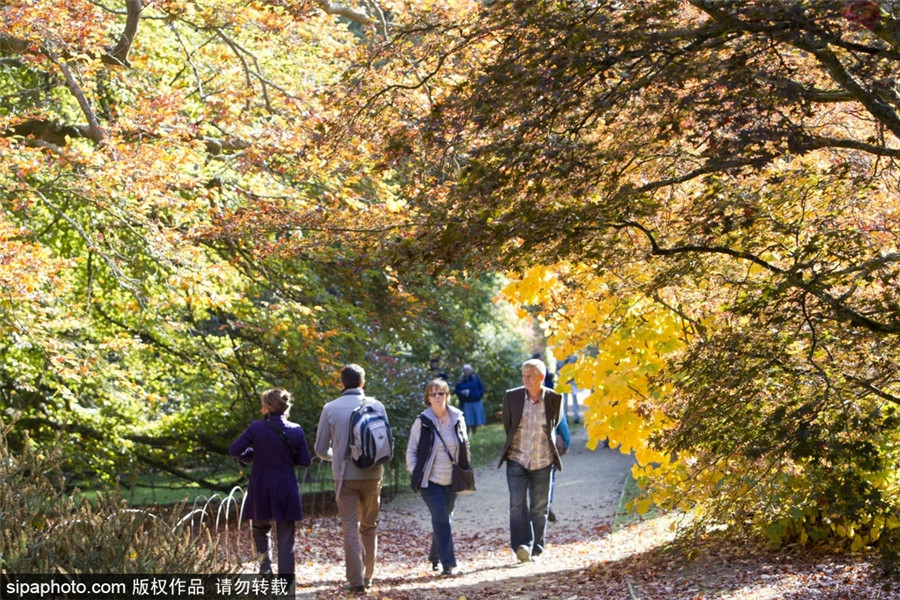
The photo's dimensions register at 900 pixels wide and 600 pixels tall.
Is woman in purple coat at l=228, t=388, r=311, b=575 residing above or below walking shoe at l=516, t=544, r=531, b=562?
above

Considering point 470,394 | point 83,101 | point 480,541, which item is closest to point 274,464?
point 83,101

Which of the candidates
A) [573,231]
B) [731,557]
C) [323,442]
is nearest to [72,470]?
[323,442]

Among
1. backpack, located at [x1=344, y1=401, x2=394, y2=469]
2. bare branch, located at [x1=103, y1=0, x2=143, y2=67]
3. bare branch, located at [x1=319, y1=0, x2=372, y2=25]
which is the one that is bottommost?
backpack, located at [x1=344, y1=401, x2=394, y2=469]

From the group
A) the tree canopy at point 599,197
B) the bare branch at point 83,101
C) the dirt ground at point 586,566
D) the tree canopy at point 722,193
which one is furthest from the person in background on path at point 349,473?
the bare branch at point 83,101

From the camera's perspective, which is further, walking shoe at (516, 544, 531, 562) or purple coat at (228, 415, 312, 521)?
walking shoe at (516, 544, 531, 562)

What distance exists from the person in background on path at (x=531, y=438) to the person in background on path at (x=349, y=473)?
1414mm

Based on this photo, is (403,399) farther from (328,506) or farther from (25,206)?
(25,206)

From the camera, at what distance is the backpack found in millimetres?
8875

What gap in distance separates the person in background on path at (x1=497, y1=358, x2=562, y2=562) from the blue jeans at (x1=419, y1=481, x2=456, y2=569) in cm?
57

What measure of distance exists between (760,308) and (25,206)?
21.2ft

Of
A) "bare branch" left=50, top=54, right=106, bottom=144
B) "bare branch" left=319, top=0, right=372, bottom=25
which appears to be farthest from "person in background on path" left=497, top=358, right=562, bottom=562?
"bare branch" left=50, top=54, right=106, bottom=144

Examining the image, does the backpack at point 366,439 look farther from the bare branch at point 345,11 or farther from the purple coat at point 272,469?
the bare branch at point 345,11

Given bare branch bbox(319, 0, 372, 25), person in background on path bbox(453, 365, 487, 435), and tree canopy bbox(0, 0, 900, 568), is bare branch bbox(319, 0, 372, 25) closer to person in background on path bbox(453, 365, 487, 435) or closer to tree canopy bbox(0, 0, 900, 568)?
tree canopy bbox(0, 0, 900, 568)

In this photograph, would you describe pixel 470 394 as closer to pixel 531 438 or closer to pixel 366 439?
pixel 531 438
